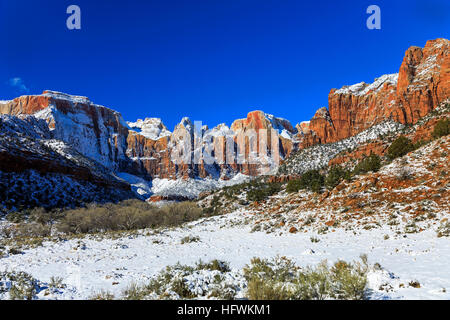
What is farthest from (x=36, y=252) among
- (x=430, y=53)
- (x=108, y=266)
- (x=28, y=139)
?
(x=430, y=53)

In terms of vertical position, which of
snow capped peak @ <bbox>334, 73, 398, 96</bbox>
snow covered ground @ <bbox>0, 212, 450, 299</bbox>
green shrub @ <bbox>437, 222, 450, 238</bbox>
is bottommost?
snow covered ground @ <bbox>0, 212, 450, 299</bbox>

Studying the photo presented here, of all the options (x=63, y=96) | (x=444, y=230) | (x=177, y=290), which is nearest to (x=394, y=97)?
(x=444, y=230)

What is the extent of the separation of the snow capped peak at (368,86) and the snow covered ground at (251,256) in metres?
124

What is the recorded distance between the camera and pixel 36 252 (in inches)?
578

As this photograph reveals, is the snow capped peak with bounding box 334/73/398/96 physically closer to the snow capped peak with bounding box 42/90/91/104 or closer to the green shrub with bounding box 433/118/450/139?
the green shrub with bounding box 433/118/450/139

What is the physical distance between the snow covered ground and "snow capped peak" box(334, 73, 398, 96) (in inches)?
4866

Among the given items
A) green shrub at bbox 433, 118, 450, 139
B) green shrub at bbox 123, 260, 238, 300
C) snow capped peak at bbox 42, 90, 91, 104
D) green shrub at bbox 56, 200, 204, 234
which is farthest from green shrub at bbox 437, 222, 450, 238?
snow capped peak at bbox 42, 90, 91, 104

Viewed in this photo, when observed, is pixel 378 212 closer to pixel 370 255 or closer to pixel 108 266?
pixel 370 255

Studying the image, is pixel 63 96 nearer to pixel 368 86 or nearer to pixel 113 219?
pixel 113 219

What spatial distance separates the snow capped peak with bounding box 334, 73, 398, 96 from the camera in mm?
112812

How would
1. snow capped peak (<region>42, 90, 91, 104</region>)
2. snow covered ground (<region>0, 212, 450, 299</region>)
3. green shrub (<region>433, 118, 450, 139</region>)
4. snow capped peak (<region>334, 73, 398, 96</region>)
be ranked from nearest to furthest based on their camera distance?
snow covered ground (<region>0, 212, 450, 299</region>)
green shrub (<region>433, 118, 450, 139</region>)
snow capped peak (<region>334, 73, 398, 96</region>)
snow capped peak (<region>42, 90, 91, 104</region>)

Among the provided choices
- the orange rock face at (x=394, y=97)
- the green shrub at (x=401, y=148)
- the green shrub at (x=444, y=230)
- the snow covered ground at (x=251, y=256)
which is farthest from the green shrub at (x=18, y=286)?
the orange rock face at (x=394, y=97)

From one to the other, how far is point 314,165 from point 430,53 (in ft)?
232
